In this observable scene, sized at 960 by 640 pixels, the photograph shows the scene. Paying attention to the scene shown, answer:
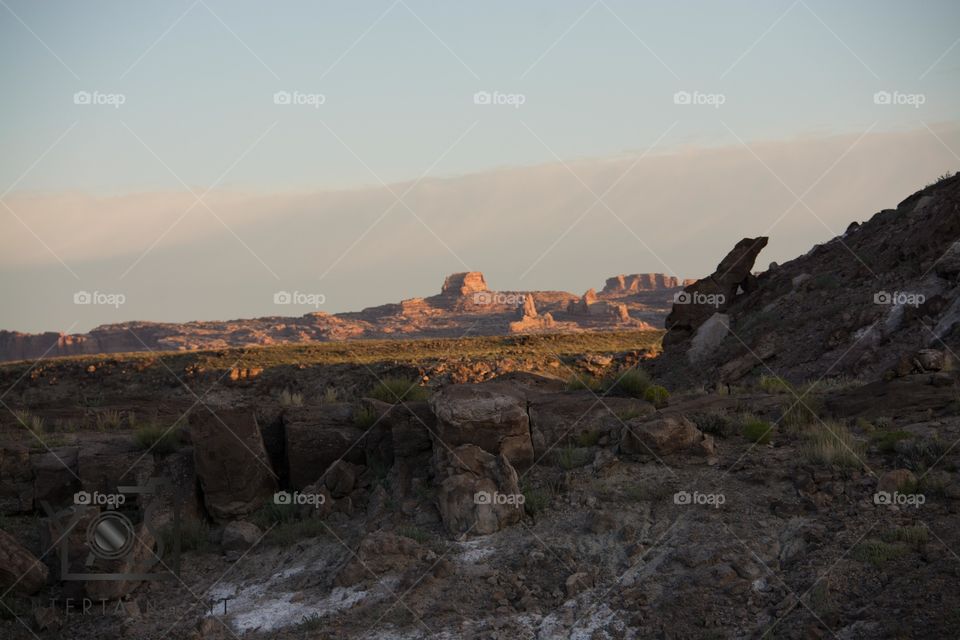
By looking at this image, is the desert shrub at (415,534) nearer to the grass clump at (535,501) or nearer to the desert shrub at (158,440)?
the grass clump at (535,501)

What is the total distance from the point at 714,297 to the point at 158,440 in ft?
57.9

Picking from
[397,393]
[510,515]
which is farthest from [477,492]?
[397,393]

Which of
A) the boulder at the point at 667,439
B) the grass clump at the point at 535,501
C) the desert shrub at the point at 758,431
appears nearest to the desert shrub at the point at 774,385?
the desert shrub at the point at 758,431

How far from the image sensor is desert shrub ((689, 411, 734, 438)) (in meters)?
15.9

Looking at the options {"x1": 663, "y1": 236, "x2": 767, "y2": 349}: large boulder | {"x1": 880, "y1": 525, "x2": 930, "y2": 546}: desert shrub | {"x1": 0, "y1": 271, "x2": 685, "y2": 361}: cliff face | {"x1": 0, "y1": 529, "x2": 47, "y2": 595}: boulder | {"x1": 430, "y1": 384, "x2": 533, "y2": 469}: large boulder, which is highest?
{"x1": 0, "y1": 271, "x2": 685, "y2": 361}: cliff face

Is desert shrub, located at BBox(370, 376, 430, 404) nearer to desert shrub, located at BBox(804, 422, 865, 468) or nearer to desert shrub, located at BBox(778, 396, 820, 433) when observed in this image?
desert shrub, located at BBox(778, 396, 820, 433)

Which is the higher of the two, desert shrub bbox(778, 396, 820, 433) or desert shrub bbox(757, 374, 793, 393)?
desert shrub bbox(757, 374, 793, 393)

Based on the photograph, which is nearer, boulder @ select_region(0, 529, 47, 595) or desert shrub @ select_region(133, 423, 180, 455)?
boulder @ select_region(0, 529, 47, 595)

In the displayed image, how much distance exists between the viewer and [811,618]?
1054cm

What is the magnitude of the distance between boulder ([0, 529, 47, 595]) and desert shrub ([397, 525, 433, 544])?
16.8 ft

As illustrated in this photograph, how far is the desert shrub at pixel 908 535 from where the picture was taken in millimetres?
11359

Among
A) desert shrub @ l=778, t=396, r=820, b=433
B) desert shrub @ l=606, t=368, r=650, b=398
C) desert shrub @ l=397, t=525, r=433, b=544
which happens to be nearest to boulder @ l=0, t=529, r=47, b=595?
desert shrub @ l=397, t=525, r=433, b=544

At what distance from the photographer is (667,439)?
1495cm

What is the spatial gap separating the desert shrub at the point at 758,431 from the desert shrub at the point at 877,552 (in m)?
3.80
